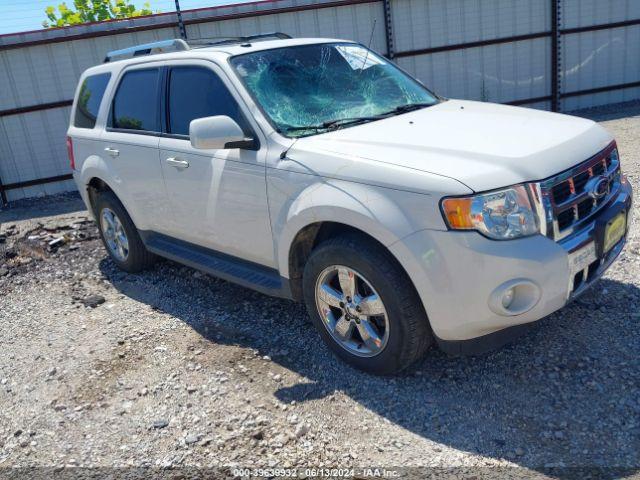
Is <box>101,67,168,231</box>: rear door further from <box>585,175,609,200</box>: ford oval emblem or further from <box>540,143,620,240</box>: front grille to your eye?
<box>585,175,609,200</box>: ford oval emblem

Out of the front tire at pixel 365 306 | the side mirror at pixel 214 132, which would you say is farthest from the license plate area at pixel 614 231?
the side mirror at pixel 214 132

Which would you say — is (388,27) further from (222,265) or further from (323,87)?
(222,265)

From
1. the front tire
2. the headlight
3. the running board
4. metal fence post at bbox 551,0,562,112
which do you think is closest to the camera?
the headlight

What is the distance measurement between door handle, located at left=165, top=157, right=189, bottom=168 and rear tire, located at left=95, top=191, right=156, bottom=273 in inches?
47.8

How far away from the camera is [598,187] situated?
3486 mm

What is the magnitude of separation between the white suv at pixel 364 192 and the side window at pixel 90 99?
46cm

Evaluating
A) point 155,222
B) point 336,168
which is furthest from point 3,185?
point 336,168

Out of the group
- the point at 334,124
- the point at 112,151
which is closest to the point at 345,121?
the point at 334,124

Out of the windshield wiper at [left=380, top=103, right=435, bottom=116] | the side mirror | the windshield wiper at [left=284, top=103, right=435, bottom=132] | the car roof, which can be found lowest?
the windshield wiper at [left=380, top=103, right=435, bottom=116]

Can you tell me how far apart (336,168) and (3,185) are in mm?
9199

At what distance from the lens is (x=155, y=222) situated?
511cm

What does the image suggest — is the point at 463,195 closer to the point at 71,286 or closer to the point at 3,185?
the point at 71,286

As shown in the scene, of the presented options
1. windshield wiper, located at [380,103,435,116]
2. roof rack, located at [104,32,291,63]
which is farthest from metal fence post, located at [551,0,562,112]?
windshield wiper, located at [380,103,435,116]

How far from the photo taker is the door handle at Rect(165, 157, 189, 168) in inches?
175
